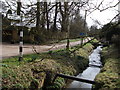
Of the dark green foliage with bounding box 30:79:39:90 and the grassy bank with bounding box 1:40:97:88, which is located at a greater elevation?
the grassy bank with bounding box 1:40:97:88

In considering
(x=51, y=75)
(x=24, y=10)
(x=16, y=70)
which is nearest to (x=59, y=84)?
(x=51, y=75)

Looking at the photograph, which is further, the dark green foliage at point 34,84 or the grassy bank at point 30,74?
the dark green foliage at point 34,84

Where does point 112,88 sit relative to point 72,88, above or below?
above

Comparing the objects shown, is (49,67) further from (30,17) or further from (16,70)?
(30,17)

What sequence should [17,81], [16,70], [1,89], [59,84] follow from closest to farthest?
[1,89]
[17,81]
[16,70]
[59,84]

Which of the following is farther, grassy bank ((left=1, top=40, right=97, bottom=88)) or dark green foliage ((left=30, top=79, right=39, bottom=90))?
dark green foliage ((left=30, top=79, right=39, bottom=90))

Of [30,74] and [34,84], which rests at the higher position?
[30,74]

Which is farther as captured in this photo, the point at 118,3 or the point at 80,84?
the point at 80,84

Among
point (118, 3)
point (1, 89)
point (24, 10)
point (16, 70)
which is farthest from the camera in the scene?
point (16, 70)

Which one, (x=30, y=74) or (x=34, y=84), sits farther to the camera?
(x=30, y=74)

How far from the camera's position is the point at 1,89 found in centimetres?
434

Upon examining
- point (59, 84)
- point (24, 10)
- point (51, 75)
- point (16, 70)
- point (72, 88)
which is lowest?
point (72, 88)

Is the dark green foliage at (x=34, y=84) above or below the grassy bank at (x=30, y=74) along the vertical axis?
below

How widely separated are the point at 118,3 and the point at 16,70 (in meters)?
4.28
